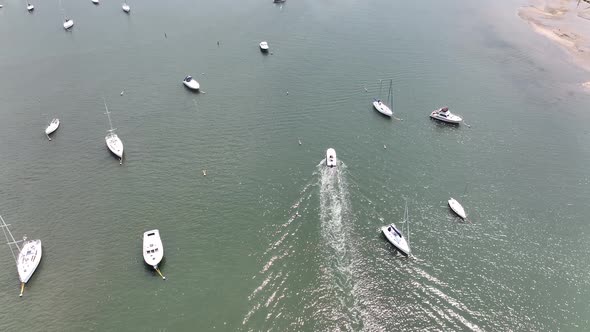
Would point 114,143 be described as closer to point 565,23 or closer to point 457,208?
point 457,208

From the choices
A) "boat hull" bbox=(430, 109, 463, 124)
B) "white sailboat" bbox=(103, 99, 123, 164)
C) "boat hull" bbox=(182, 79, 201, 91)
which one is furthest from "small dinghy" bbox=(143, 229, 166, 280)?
"boat hull" bbox=(430, 109, 463, 124)

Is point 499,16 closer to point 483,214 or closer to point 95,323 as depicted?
point 483,214

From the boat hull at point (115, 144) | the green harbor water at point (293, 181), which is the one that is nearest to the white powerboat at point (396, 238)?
the green harbor water at point (293, 181)

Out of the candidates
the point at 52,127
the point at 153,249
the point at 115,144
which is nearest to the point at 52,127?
the point at 52,127

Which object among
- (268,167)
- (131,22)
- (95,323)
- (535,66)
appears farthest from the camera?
(131,22)

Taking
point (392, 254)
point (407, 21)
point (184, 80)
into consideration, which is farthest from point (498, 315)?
point (407, 21)

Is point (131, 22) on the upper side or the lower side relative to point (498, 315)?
upper

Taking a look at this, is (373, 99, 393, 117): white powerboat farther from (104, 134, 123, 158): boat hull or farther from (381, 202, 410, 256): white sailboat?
(104, 134, 123, 158): boat hull
